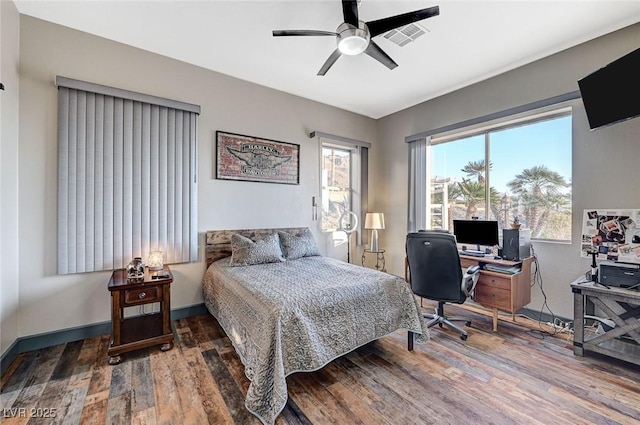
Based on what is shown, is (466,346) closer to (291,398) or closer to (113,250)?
(291,398)

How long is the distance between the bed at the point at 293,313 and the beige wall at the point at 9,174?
147 centimetres

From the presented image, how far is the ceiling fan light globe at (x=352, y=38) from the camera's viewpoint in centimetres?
206

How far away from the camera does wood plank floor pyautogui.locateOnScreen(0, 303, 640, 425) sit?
1.61m

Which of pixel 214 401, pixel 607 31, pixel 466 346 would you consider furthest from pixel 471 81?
pixel 214 401

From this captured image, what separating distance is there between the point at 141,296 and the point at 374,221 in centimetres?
314

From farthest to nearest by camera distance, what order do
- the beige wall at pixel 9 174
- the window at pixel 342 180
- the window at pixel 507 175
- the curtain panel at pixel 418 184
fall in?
the window at pixel 342 180 < the curtain panel at pixel 418 184 < the window at pixel 507 175 < the beige wall at pixel 9 174

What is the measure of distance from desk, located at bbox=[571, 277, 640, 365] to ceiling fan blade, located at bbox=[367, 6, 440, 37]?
248cm

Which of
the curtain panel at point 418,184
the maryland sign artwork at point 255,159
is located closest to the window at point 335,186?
the maryland sign artwork at point 255,159

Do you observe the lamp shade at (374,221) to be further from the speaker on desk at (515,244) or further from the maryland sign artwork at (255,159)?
the speaker on desk at (515,244)

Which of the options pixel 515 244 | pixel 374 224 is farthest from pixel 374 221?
pixel 515 244

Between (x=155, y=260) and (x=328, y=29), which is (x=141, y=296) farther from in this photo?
(x=328, y=29)

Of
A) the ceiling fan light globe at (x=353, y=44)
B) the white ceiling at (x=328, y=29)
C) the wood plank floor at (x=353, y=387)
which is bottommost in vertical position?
the wood plank floor at (x=353, y=387)

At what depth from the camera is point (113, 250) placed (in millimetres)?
2643

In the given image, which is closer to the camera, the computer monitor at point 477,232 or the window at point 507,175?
the window at point 507,175
